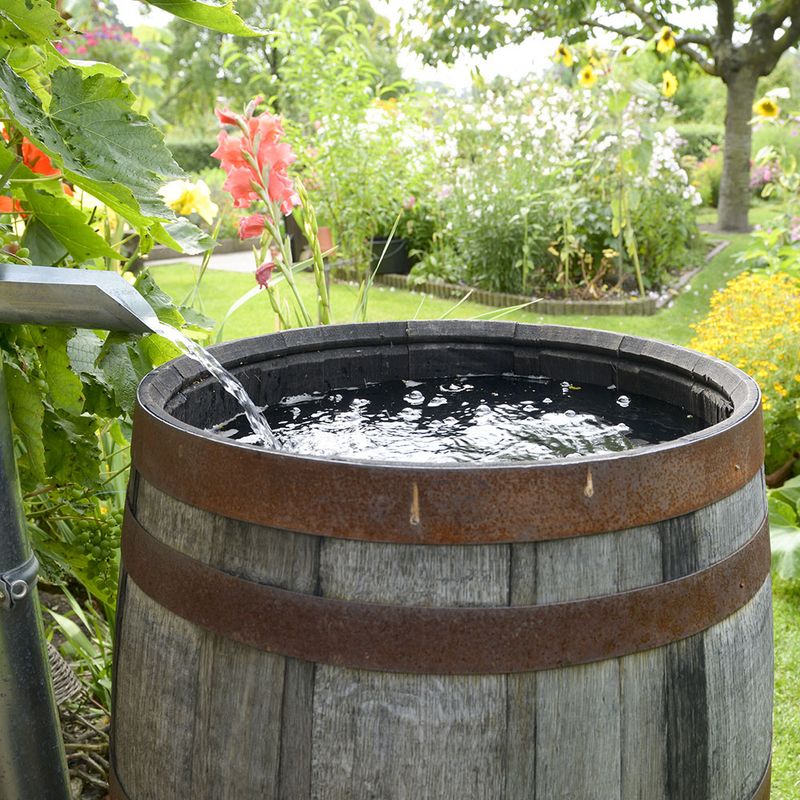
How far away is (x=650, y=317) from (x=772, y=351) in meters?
2.78

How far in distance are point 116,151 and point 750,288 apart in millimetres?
3103

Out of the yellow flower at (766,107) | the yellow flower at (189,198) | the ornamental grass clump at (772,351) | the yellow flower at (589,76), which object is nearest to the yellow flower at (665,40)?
the yellow flower at (589,76)

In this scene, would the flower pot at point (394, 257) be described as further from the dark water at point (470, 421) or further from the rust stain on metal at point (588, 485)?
the rust stain on metal at point (588, 485)

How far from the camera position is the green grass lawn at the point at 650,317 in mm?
2195

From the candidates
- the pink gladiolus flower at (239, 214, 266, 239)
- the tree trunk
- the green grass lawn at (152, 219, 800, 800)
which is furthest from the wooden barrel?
the tree trunk

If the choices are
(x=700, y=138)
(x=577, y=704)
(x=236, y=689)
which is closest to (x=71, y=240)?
(x=236, y=689)

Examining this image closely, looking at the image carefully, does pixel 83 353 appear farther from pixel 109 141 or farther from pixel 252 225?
pixel 252 225

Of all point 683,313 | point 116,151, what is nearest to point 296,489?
point 116,151

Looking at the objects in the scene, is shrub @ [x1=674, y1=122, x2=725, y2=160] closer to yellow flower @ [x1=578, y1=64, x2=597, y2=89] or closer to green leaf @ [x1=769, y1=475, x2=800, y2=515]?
yellow flower @ [x1=578, y1=64, x2=597, y2=89]

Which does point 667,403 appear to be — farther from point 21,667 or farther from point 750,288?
point 750,288

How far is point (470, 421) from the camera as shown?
1537mm

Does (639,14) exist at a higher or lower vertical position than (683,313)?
higher

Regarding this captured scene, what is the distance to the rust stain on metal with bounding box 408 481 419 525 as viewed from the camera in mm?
929

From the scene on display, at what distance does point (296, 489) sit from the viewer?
37.5 inches
